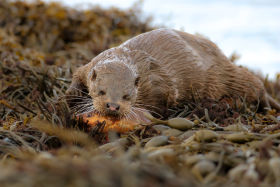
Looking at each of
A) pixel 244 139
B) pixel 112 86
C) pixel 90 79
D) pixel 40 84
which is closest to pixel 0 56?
pixel 40 84

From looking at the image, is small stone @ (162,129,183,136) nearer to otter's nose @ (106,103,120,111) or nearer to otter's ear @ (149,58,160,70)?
otter's nose @ (106,103,120,111)

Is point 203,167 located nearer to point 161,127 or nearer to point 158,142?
point 158,142

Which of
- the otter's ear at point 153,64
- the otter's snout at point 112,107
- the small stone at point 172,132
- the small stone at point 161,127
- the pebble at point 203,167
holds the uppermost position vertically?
the otter's ear at point 153,64

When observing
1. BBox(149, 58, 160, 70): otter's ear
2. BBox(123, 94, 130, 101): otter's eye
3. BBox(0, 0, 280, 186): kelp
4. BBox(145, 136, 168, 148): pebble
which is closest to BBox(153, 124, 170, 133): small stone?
BBox(0, 0, 280, 186): kelp

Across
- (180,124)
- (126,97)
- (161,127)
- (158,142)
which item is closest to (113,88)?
(126,97)

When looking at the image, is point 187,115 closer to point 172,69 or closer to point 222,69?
point 172,69

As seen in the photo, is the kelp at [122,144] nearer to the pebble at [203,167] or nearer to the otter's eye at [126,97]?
the pebble at [203,167]

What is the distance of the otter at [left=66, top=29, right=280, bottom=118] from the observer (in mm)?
3226

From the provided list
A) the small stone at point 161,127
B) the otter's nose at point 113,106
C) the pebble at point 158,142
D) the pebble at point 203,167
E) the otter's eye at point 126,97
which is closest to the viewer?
the pebble at point 203,167

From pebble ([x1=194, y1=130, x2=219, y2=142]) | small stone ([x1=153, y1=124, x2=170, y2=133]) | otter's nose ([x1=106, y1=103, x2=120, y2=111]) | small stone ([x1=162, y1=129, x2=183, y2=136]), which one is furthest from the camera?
otter's nose ([x1=106, y1=103, x2=120, y2=111])

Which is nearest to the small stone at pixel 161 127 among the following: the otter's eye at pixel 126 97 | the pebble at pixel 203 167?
the otter's eye at pixel 126 97

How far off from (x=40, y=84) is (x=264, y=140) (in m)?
2.75

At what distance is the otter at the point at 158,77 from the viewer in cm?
323

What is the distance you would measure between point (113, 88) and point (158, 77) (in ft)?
2.35
